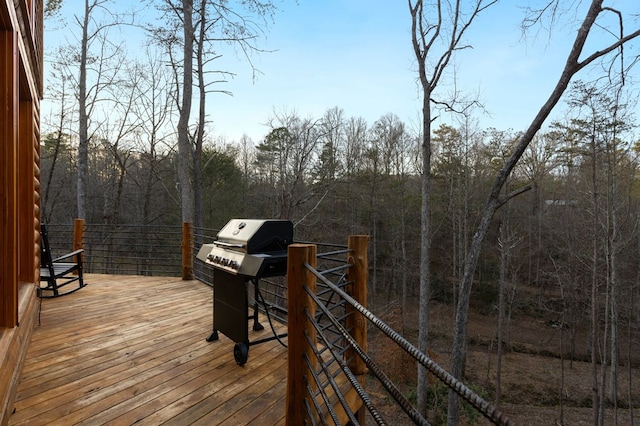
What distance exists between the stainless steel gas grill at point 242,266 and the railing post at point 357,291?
50 centimetres

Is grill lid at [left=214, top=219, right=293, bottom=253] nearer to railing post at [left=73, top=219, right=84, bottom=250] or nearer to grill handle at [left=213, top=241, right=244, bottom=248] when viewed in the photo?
grill handle at [left=213, top=241, right=244, bottom=248]

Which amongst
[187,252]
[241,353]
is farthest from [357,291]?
[187,252]

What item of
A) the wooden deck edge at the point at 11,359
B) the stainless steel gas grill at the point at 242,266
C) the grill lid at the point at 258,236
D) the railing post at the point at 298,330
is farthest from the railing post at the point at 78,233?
the railing post at the point at 298,330

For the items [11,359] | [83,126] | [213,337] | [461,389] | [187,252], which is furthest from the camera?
[83,126]

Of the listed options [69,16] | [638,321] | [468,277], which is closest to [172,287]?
[468,277]

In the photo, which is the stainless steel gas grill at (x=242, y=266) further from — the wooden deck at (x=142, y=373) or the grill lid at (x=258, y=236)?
the wooden deck at (x=142, y=373)

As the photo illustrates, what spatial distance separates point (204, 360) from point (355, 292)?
1278 millimetres

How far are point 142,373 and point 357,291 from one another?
5.24 ft

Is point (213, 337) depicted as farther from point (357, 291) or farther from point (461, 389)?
point (461, 389)

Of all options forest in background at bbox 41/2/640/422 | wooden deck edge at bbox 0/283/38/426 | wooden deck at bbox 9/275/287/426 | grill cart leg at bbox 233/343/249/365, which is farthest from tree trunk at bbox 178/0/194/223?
grill cart leg at bbox 233/343/249/365

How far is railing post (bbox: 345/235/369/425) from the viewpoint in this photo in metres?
2.32

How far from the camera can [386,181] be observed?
59.1 ft

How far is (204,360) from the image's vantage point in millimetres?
2586

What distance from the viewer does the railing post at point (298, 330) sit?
1.64m
